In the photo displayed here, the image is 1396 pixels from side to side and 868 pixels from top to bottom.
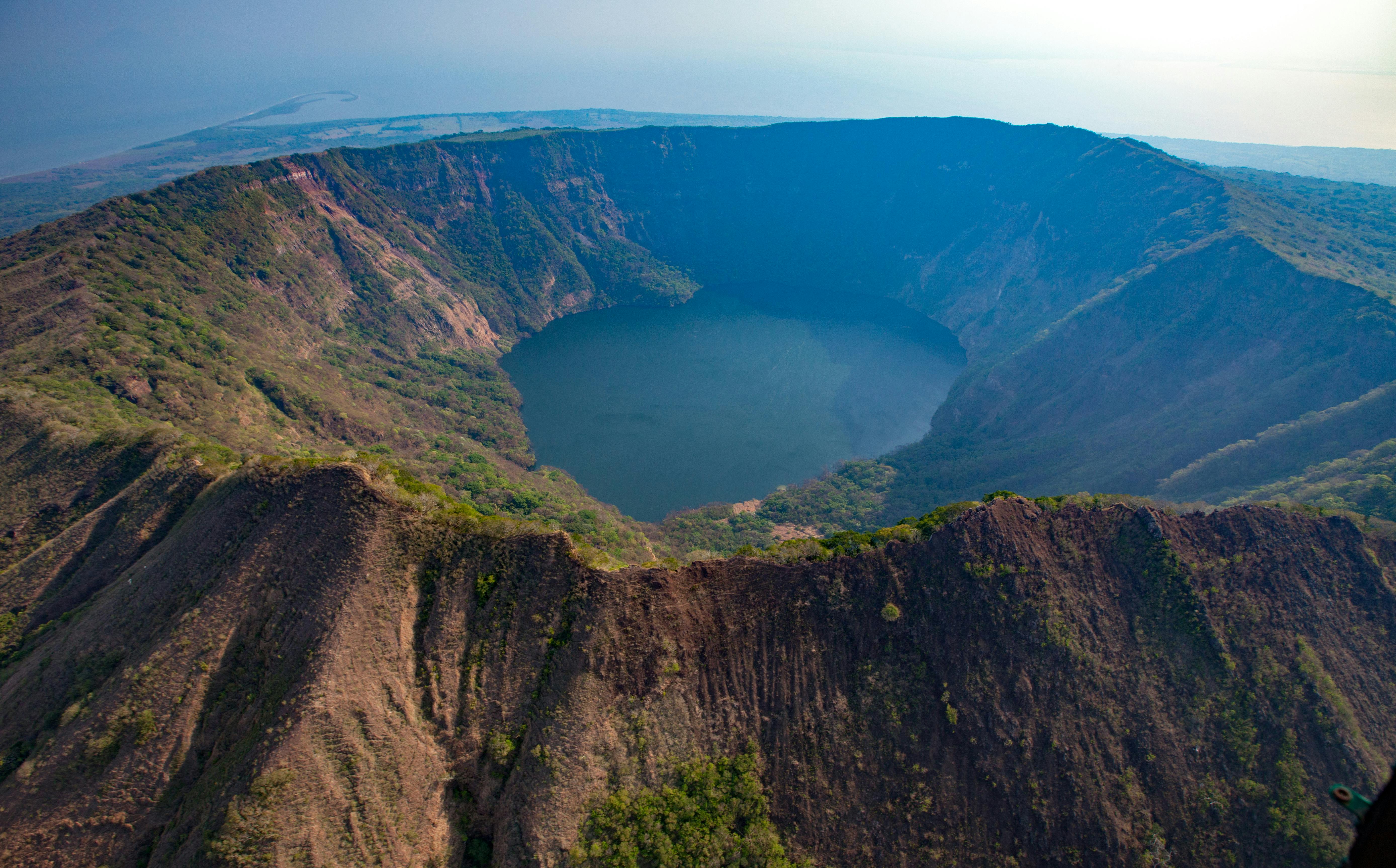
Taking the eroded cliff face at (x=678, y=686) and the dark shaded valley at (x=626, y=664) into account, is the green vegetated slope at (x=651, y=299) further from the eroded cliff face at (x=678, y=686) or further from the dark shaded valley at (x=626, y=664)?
the eroded cliff face at (x=678, y=686)

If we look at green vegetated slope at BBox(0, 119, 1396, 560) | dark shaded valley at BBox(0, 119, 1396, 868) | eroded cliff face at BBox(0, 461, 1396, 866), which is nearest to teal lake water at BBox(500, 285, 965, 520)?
green vegetated slope at BBox(0, 119, 1396, 560)

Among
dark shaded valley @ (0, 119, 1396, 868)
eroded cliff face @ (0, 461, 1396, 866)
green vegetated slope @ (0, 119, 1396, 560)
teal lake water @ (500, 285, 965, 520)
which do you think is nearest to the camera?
eroded cliff face @ (0, 461, 1396, 866)

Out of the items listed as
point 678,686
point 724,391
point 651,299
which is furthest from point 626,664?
point 651,299

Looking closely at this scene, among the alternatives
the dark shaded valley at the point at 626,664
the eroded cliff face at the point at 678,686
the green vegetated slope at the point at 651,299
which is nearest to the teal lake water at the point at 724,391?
the green vegetated slope at the point at 651,299

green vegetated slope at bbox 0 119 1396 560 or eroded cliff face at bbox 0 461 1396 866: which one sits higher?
green vegetated slope at bbox 0 119 1396 560

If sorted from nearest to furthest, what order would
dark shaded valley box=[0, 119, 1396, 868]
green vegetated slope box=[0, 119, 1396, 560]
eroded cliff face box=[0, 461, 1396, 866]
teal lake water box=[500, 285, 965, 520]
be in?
1. eroded cliff face box=[0, 461, 1396, 866]
2. dark shaded valley box=[0, 119, 1396, 868]
3. green vegetated slope box=[0, 119, 1396, 560]
4. teal lake water box=[500, 285, 965, 520]

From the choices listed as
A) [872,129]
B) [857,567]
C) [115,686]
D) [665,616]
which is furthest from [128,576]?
[872,129]

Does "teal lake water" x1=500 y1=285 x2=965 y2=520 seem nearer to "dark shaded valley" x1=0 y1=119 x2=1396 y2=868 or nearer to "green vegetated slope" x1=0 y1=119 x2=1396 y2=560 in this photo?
"green vegetated slope" x1=0 y1=119 x2=1396 y2=560
